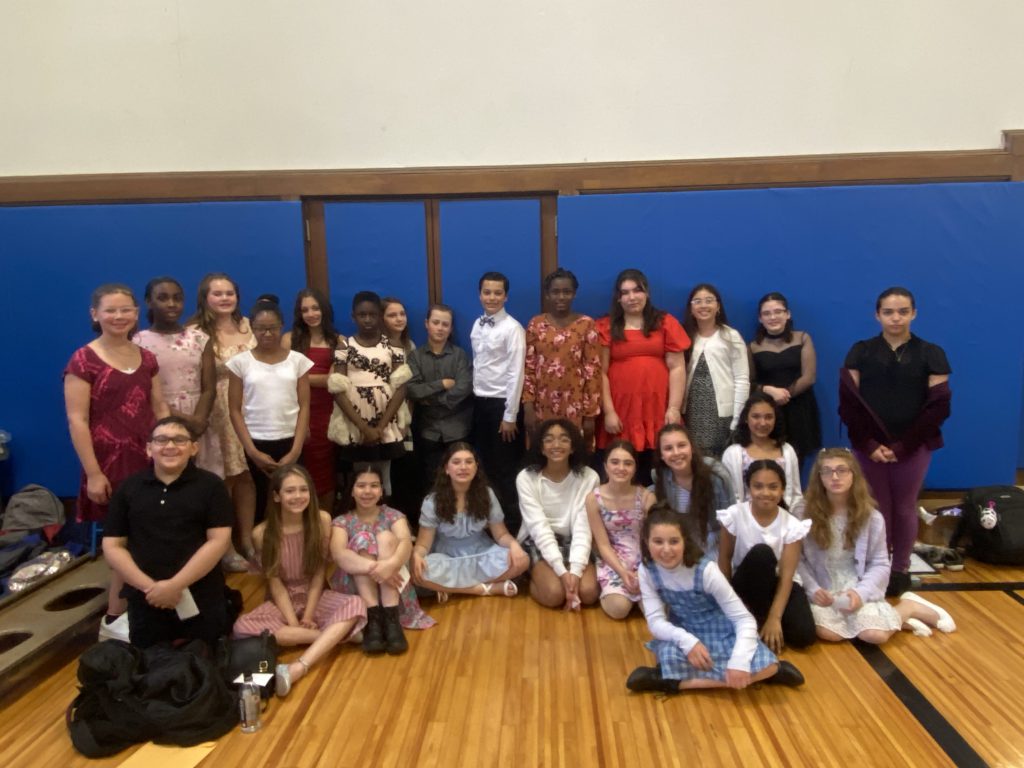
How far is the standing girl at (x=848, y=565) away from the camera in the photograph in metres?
2.65

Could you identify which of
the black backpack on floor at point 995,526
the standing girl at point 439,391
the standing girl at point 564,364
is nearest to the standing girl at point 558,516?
the standing girl at point 564,364

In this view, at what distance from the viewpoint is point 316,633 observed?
2623mm

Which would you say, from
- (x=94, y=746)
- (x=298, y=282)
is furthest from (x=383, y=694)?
(x=298, y=282)

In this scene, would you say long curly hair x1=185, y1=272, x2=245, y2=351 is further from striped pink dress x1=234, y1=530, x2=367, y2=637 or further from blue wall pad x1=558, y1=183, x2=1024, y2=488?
blue wall pad x1=558, y1=183, x2=1024, y2=488

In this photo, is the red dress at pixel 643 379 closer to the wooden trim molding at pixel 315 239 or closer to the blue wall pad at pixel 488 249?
the blue wall pad at pixel 488 249

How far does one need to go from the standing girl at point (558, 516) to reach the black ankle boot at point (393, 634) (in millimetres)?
662

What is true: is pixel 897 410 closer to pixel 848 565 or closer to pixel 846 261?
pixel 848 565

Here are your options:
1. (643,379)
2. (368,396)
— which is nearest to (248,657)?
(368,396)

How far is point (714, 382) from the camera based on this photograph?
3.42m

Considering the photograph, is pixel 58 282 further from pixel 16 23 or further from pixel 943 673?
pixel 943 673

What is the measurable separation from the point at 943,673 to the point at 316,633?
2350mm

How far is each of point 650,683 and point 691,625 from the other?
0.29 meters

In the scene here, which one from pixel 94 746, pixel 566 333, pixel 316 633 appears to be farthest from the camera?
pixel 566 333

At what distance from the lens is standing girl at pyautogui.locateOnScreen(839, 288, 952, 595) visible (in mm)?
2943
